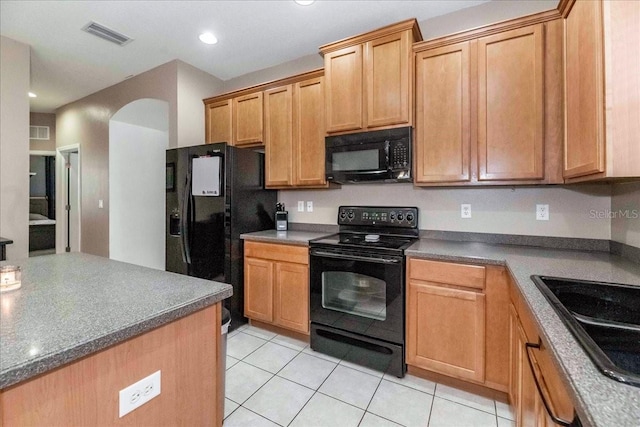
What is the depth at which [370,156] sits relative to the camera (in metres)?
2.34

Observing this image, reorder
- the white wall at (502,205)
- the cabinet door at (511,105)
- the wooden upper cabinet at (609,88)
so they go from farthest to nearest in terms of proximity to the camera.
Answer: the white wall at (502,205) → the cabinet door at (511,105) → the wooden upper cabinet at (609,88)

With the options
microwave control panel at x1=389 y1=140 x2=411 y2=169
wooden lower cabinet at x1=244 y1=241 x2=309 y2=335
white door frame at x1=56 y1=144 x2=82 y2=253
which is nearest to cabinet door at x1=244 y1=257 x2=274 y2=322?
wooden lower cabinet at x1=244 y1=241 x2=309 y2=335

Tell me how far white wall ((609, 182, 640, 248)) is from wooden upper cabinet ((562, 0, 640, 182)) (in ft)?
1.30

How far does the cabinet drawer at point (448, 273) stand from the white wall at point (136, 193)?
385 centimetres

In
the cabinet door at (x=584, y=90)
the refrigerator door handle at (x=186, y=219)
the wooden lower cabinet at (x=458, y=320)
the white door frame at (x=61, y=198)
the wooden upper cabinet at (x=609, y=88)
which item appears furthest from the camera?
the white door frame at (x=61, y=198)

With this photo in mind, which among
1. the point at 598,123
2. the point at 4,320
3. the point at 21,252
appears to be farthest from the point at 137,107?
the point at 598,123

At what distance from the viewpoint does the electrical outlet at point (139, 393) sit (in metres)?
0.81

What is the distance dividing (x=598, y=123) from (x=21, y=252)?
4655 millimetres

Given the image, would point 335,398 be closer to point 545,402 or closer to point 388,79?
point 545,402

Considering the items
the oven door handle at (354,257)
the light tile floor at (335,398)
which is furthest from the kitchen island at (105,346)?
the oven door handle at (354,257)

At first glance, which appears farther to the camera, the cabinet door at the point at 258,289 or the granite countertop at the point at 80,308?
the cabinet door at the point at 258,289

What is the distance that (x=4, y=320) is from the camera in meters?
0.77

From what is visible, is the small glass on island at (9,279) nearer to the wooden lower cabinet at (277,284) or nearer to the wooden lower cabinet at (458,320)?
the wooden lower cabinet at (277,284)

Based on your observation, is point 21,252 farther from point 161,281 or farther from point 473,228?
point 473,228
